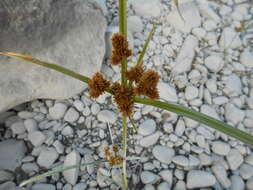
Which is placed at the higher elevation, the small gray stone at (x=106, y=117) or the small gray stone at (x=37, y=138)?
the small gray stone at (x=106, y=117)

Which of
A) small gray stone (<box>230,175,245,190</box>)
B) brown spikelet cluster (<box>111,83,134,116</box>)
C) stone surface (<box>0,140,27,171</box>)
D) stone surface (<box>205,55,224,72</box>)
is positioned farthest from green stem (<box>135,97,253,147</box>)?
stone surface (<box>205,55,224,72</box>)

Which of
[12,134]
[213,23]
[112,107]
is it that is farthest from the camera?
[213,23]

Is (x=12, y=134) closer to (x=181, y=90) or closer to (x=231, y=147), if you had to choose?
(x=181, y=90)

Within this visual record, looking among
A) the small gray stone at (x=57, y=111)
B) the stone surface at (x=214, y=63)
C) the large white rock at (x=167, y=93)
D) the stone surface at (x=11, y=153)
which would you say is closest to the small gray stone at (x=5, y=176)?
the stone surface at (x=11, y=153)

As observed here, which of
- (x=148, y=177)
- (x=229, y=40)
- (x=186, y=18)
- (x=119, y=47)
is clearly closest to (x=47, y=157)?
(x=148, y=177)

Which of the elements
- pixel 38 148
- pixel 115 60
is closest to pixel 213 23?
pixel 115 60

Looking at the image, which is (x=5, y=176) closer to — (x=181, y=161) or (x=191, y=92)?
(x=181, y=161)

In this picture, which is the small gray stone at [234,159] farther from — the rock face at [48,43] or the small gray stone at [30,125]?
the small gray stone at [30,125]
